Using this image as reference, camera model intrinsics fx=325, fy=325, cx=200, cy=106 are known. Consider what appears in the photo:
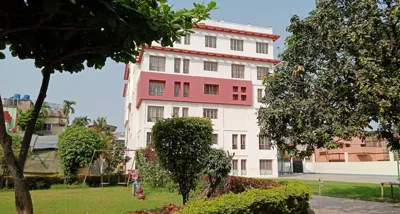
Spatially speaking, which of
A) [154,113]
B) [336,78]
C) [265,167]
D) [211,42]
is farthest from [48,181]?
[265,167]

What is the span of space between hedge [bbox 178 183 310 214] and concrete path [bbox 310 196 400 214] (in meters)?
2.94

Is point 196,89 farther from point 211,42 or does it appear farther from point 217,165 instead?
point 217,165

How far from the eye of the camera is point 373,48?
774 centimetres

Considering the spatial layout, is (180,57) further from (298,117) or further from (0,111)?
(0,111)

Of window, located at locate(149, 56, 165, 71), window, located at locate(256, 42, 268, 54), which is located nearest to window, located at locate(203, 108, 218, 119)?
window, located at locate(149, 56, 165, 71)

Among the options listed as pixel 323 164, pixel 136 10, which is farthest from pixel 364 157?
pixel 136 10

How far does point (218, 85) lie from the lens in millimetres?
35500

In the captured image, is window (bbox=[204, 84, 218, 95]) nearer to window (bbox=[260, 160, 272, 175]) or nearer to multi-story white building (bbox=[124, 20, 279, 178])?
multi-story white building (bbox=[124, 20, 279, 178])

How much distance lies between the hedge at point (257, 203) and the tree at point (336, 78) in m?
1.70

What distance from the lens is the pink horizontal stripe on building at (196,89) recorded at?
108 ft

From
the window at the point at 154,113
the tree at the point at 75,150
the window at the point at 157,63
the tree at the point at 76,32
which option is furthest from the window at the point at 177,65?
the tree at the point at 76,32

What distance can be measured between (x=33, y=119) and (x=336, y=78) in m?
7.21

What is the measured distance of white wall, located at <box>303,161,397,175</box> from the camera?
3651 centimetres

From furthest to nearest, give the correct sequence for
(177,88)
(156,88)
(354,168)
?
(354,168) < (177,88) < (156,88)
